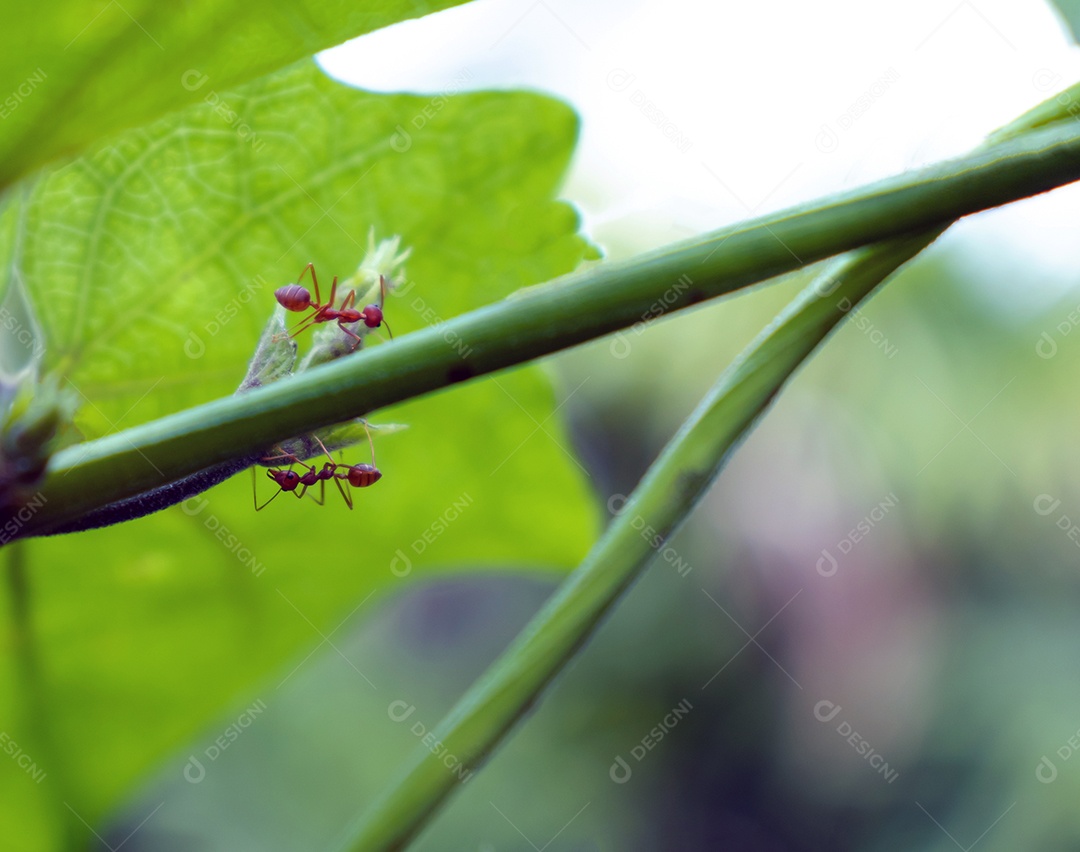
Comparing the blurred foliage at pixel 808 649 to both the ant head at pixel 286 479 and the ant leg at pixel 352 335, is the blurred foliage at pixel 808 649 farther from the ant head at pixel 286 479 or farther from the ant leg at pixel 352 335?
the ant leg at pixel 352 335

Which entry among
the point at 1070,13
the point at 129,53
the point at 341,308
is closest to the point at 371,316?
the point at 341,308

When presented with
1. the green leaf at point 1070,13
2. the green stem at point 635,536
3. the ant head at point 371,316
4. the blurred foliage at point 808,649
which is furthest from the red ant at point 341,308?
the blurred foliage at point 808,649

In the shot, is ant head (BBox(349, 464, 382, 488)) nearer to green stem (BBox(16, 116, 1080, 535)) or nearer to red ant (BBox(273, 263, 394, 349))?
red ant (BBox(273, 263, 394, 349))

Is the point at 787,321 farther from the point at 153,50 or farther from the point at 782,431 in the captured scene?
the point at 782,431

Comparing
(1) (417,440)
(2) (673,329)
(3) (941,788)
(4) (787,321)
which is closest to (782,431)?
(2) (673,329)

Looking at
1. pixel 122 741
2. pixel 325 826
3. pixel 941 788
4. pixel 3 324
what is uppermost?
pixel 941 788

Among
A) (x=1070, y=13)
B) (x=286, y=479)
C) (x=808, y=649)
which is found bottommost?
(x=286, y=479)

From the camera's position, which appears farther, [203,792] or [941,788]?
→ [203,792]

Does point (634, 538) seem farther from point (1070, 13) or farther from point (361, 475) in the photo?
point (1070, 13)
